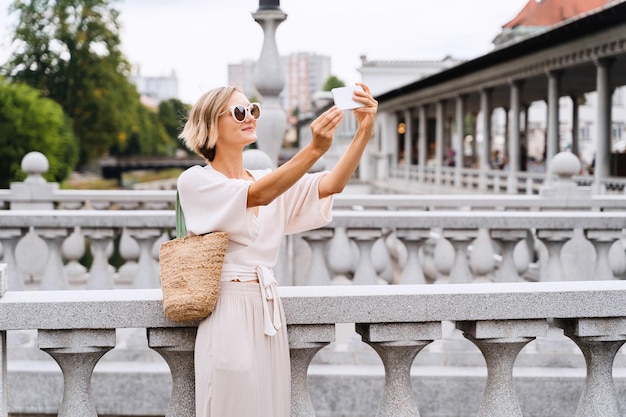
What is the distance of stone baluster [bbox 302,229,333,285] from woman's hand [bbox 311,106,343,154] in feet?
10.5

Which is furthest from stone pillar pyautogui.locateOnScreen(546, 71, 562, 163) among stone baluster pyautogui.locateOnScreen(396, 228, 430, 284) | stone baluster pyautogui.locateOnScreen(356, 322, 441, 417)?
stone baluster pyautogui.locateOnScreen(356, 322, 441, 417)

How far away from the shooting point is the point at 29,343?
569cm

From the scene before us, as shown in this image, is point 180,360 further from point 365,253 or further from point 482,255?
point 482,255

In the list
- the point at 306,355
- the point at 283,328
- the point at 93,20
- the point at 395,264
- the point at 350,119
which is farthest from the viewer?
the point at 350,119

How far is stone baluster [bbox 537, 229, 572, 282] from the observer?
5.60 metres

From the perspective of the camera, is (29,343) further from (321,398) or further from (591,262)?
(591,262)

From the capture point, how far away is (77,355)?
112 inches

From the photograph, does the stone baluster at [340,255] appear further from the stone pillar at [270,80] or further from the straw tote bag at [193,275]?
the straw tote bag at [193,275]

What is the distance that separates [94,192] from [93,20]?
39.9 metres

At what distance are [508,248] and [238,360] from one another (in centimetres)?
358

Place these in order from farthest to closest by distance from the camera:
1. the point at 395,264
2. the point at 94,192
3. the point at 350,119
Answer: the point at 350,119 < the point at 395,264 < the point at 94,192

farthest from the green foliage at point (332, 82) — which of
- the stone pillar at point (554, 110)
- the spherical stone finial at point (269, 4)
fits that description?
the spherical stone finial at point (269, 4)

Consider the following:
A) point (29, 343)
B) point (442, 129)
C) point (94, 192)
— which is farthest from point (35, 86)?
point (29, 343)

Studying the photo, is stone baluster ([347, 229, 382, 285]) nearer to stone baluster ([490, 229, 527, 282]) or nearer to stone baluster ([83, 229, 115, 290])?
stone baluster ([490, 229, 527, 282])
